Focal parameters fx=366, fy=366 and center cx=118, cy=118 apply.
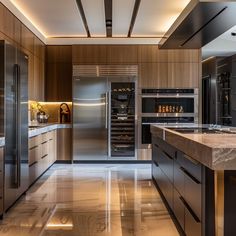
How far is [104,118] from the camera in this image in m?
7.87

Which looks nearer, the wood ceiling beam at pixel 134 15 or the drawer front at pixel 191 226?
the drawer front at pixel 191 226

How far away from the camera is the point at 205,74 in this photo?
11836mm

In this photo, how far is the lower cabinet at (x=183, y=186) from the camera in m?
2.59

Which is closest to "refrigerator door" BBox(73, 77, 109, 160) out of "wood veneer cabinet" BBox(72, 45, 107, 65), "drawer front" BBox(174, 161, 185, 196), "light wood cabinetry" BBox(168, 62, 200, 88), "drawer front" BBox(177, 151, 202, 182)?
"wood veneer cabinet" BBox(72, 45, 107, 65)

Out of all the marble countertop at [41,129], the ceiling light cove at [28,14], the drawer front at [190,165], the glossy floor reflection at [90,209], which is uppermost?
the ceiling light cove at [28,14]

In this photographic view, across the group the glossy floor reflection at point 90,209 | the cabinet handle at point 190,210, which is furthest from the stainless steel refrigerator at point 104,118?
the cabinet handle at point 190,210

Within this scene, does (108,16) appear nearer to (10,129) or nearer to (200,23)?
(200,23)

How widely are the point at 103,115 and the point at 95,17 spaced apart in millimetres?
2215

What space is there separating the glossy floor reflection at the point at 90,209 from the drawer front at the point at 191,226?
490 millimetres

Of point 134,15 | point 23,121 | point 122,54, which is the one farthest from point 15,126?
point 122,54

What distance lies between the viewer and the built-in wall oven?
26.1ft

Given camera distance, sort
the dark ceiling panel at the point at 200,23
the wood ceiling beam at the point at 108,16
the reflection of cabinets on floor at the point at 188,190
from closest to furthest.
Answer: the reflection of cabinets on floor at the point at 188,190 < the dark ceiling panel at the point at 200,23 < the wood ceiling beam at the point at 108,16

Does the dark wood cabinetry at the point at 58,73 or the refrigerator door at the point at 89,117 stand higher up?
the dark wood cabinetry at the point at 58,73

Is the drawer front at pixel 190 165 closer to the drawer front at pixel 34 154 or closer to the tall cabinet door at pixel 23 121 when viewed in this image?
the tall cabinet door at pixel 23 121
